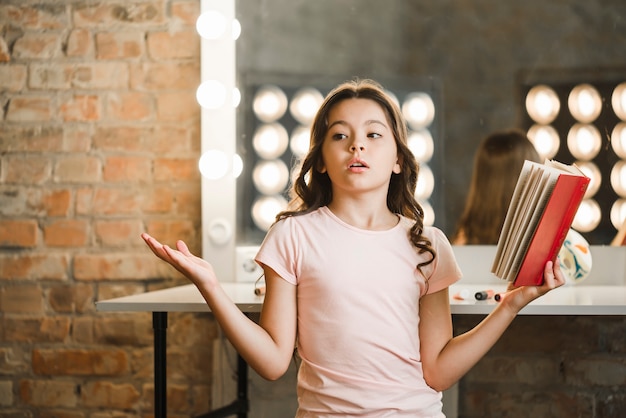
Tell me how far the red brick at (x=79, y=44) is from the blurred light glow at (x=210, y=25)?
318 millimetres

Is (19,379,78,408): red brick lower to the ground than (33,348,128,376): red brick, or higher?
lower

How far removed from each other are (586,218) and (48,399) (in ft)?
4.84

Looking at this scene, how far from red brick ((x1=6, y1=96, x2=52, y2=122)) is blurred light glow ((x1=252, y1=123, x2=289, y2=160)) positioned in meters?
0.58

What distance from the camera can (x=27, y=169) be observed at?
1.97m

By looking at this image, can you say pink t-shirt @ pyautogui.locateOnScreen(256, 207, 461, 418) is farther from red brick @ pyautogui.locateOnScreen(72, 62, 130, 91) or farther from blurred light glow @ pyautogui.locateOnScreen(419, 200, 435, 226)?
red brick @ pyautogui.locateOnScreen(72, 62, 130, 91)

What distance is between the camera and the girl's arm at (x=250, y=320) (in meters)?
1.05

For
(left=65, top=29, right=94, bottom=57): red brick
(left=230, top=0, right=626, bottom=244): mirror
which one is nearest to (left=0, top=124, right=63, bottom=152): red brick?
(left=65, top=29, right=94, bottom=57): red brick

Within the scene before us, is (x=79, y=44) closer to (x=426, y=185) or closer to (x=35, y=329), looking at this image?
(x=35, y=329)

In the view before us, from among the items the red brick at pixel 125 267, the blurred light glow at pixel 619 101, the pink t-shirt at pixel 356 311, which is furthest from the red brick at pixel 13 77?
the blurred light glow at pixel 619 101

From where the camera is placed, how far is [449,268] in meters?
1.20

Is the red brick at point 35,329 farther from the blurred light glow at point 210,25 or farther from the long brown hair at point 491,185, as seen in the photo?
the long brown hair at point 491,185

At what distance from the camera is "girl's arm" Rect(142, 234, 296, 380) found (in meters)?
1.05

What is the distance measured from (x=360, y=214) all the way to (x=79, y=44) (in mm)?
1117

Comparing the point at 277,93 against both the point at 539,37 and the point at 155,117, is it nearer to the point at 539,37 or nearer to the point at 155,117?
the point at 155,117
